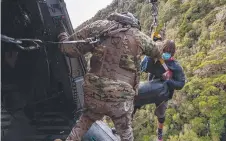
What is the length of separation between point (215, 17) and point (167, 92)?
1996 cm

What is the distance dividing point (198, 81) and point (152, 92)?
1663 cm

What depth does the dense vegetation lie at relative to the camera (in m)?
19.2

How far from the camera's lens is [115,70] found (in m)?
3.59

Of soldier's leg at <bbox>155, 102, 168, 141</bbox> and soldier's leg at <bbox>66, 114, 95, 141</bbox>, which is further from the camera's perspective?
soldier's leg at <bbox>155, 102, 168, 141</bbox>

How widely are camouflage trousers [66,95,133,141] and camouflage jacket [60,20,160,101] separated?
0.20 feet

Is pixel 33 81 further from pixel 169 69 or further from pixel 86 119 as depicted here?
pixel 169 69

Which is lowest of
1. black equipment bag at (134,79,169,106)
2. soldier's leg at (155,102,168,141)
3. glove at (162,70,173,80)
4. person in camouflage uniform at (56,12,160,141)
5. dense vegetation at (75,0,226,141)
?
dense vegetation at (75,0,226,141)

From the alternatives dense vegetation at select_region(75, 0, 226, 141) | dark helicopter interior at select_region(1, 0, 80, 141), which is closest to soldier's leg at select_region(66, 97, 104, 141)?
dark helicopter interior at select_region(1, 0, 80, 141)

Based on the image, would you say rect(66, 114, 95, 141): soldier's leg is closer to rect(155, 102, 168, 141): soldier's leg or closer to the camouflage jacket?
the camouflage jacket

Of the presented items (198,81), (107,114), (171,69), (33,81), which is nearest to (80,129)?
(107,114)

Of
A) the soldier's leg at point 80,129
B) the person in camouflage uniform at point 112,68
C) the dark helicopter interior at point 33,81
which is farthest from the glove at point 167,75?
the soldier's leg at point 80,129

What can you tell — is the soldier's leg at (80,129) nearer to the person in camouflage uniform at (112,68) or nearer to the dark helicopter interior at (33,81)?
the person in camouflage uniform at (112,68)

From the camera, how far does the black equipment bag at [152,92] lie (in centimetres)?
458

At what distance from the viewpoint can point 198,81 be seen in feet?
67.9
